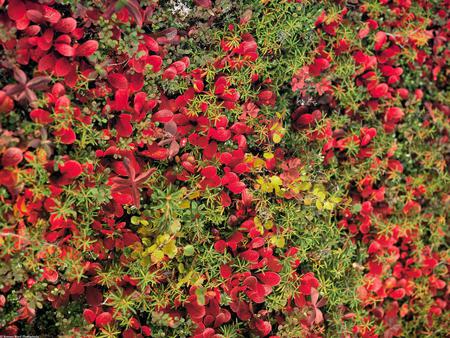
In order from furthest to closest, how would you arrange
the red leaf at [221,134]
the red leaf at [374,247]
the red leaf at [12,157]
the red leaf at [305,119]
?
the red leaf at [374,247]
the red leaf at [305,119]
the red leaf at [221,134]
the red leaf at [12,157]

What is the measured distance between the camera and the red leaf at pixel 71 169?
6.04 feet

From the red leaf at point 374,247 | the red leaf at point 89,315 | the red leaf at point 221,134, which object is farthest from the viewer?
the red leaf at point 374,247

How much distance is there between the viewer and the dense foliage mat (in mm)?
1863

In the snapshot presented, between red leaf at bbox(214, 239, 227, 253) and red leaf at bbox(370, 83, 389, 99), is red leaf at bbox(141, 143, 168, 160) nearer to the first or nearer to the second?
red leaf at bbox(214, 239, 227, 253)

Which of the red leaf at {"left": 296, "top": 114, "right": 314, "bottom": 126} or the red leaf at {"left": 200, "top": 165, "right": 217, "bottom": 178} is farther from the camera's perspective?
the red leaf at {"left": 296, "top": 114, "right": 314, "bottom": 126}

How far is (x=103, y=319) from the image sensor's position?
6.48 ft

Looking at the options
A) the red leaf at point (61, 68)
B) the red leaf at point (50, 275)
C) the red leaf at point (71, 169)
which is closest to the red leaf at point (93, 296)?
the red leaf at point (50, 275)

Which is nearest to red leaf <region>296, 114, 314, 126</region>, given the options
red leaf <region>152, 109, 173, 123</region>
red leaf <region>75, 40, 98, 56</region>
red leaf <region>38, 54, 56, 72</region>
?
red leaf <region>152, 109, 173, 123</region>

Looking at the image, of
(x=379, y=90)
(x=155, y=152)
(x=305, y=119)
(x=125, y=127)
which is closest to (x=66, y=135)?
(x=125, y=127)

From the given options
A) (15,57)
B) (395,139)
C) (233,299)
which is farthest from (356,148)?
(15,57)

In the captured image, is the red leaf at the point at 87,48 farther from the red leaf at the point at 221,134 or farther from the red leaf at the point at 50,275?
the red leaf at the point at 50,275

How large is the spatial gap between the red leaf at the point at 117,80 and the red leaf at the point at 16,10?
37cm

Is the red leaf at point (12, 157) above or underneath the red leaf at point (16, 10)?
underneath

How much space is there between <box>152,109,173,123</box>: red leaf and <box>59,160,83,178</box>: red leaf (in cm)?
38
